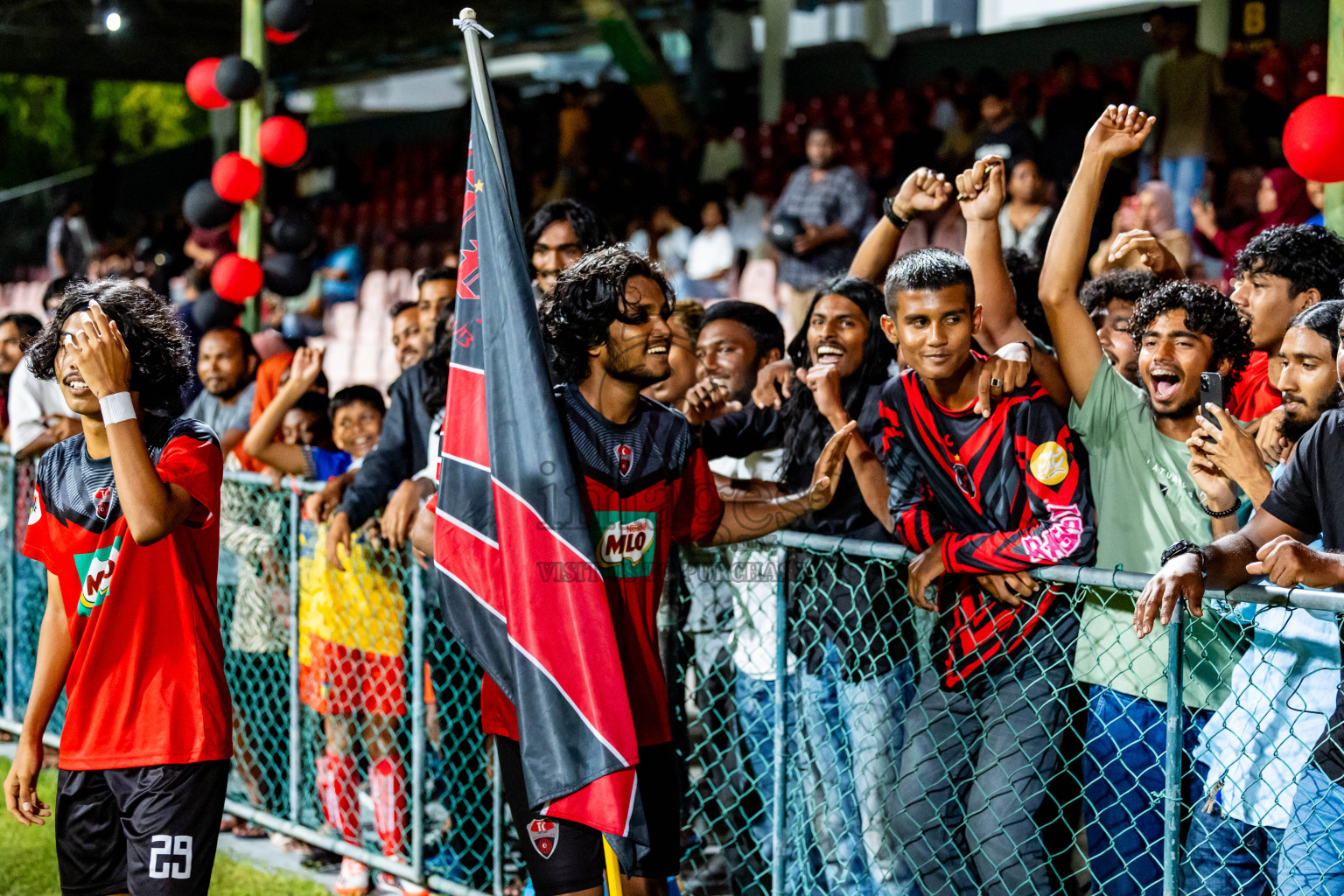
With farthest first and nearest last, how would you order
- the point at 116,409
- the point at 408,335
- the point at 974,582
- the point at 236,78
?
the point at 236,78 → the point at 408,335 → the point at 974,582 → the point at 116,409

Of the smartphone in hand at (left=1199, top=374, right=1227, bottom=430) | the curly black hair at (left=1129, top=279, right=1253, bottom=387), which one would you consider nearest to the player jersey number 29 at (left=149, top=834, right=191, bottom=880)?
the smartphone in hand at (left=1199, top=374, right=1227, bottom=430)

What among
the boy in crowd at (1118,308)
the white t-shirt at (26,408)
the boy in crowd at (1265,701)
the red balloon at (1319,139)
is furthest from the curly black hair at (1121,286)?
the white t-shirt at (26,408)

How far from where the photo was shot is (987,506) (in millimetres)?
3369

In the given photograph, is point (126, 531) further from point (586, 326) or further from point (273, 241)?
point (273, 241)

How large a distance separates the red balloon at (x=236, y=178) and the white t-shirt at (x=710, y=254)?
4.45 m

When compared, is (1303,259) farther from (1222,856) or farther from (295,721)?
(295,721)

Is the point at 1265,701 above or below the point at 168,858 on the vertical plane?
above

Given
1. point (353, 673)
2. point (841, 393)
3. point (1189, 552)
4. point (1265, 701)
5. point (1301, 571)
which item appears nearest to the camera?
point (1301, 571)

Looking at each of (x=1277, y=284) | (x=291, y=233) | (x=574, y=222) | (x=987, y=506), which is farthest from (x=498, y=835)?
(x=291, y=233)

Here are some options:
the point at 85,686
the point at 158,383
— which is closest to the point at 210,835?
the point at 85,686

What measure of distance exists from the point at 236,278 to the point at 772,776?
13.0 feet

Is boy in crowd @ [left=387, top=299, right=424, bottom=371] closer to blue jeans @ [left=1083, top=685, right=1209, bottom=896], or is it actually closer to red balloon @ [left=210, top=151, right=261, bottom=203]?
red balloon @ [left=210, top=151, right=261, bottom=203]

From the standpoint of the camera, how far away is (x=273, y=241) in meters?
7.41

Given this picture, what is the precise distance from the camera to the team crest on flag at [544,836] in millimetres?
2928
